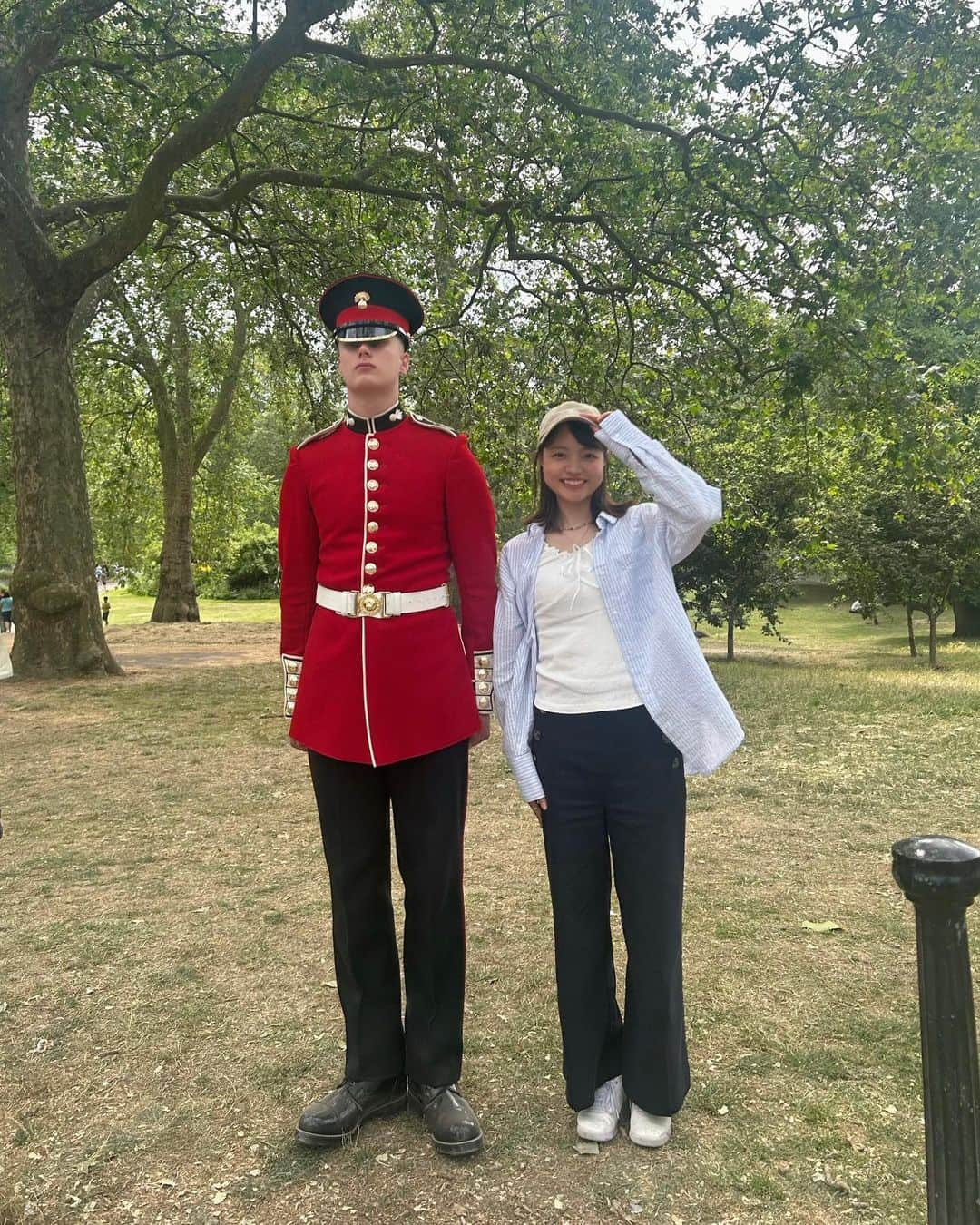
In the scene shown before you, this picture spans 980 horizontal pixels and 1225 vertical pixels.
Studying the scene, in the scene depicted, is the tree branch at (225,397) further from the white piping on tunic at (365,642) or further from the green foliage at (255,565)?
the white piping on tunic at (365,642)

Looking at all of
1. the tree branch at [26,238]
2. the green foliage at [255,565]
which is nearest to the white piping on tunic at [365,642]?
the tree branch at [26,238]

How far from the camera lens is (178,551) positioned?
75.0 ft

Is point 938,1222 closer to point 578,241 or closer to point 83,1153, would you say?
point 83,1153

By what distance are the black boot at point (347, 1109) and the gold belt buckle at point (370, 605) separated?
4.70ft

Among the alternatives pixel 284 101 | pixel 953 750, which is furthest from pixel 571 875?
pixel 284 101

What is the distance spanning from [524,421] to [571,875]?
26.8 ft

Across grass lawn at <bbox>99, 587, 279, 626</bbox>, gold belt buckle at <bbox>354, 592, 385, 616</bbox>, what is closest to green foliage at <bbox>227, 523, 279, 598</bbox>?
grass lawn at <bbox>99, 587, 279, 626</bbox>

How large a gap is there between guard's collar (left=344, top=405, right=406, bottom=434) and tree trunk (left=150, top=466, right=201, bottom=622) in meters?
20.4

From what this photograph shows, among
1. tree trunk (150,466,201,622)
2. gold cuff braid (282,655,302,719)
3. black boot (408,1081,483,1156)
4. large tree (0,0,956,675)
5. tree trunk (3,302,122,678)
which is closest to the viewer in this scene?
black boot (408,1081,483,1156)

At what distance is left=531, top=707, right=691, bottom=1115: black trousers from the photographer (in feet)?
8.68

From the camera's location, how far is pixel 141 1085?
3.11 meters

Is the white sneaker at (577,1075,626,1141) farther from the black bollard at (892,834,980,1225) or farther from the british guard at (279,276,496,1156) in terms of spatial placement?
the black bollard at (892,834,980,1225)

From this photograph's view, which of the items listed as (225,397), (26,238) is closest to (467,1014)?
(26,238)

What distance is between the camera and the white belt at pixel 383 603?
2.79 metres
